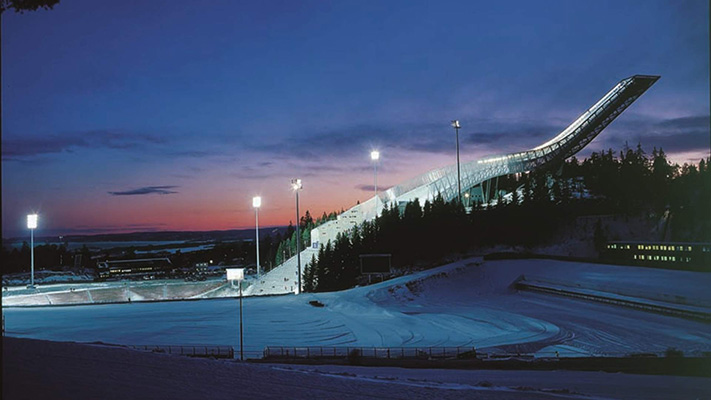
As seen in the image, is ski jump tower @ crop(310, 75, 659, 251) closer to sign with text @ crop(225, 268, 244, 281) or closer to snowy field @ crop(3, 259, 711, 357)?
snowy field @ crop(3, 259, 711, 357)

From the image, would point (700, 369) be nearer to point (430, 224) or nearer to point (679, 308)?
point (679, 308)

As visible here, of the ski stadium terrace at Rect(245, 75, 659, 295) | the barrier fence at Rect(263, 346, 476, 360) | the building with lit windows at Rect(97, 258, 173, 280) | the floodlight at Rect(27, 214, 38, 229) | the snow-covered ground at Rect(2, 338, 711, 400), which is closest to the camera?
the snow-covered ground at Rect(2, 338, 711, 400)

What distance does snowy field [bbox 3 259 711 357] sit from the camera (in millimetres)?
21578

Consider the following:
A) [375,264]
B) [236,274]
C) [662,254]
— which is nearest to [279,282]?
[375,264]

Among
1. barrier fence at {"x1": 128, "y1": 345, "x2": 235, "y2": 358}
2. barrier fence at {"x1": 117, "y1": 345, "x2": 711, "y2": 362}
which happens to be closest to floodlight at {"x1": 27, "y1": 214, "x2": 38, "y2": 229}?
barrier fence at {"x1": 117, "y1": 345, "x2": 711, "y2": 362}

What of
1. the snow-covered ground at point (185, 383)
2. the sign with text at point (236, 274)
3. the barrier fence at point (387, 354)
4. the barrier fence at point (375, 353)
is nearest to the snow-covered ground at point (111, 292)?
the sign with text at point (236, 274)

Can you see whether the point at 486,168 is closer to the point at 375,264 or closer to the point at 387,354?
the point at 375,264

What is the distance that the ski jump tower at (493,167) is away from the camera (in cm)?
5281

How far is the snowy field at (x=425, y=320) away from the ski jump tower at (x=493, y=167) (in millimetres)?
16123

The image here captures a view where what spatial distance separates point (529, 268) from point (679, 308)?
15.3 metres

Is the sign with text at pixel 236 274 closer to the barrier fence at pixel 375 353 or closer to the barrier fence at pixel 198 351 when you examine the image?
the barrier fence at pixel 198 351

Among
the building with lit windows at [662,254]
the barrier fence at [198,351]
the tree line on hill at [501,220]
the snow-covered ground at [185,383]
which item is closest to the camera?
the snow-covered ground at [185,383]

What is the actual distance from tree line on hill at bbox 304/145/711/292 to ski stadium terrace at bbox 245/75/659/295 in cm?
200

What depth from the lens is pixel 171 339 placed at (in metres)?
22.0
